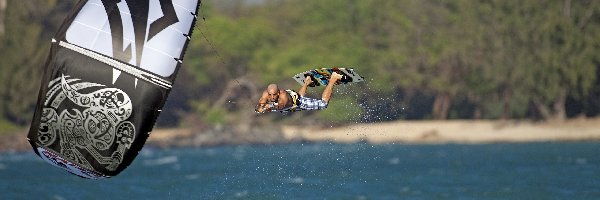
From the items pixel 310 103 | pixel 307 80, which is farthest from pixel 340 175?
pixel 310 103

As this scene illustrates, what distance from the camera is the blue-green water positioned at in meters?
40.6

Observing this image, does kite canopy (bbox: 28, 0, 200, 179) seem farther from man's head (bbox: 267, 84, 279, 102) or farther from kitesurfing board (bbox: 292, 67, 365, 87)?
kitesurfing board (bbox: 292, 67, 365, 87)

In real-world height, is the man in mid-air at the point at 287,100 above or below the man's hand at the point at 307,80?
below

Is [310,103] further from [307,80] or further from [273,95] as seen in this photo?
[273,95]

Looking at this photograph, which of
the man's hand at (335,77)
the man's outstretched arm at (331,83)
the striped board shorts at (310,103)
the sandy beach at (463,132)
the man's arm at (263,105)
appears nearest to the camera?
the man's arm at (263,105)

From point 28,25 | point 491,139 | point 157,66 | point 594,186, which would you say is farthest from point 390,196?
point 28,25

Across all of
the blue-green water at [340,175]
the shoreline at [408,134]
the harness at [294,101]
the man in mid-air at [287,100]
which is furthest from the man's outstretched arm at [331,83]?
the shoreline at [408,134]

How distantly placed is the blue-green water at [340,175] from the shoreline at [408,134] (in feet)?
6.98

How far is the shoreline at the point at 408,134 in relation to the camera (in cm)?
7431

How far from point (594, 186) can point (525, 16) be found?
116 feet

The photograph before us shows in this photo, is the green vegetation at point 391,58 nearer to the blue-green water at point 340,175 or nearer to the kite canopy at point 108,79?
the blue-green water at point 340,175

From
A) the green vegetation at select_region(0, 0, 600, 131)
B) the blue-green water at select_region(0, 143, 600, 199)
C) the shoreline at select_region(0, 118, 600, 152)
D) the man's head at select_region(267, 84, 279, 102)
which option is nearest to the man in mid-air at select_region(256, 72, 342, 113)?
the man's head at select_region(267, 84, 279, 102)

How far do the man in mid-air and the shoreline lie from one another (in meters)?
50.1

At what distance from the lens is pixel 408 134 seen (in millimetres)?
76250
